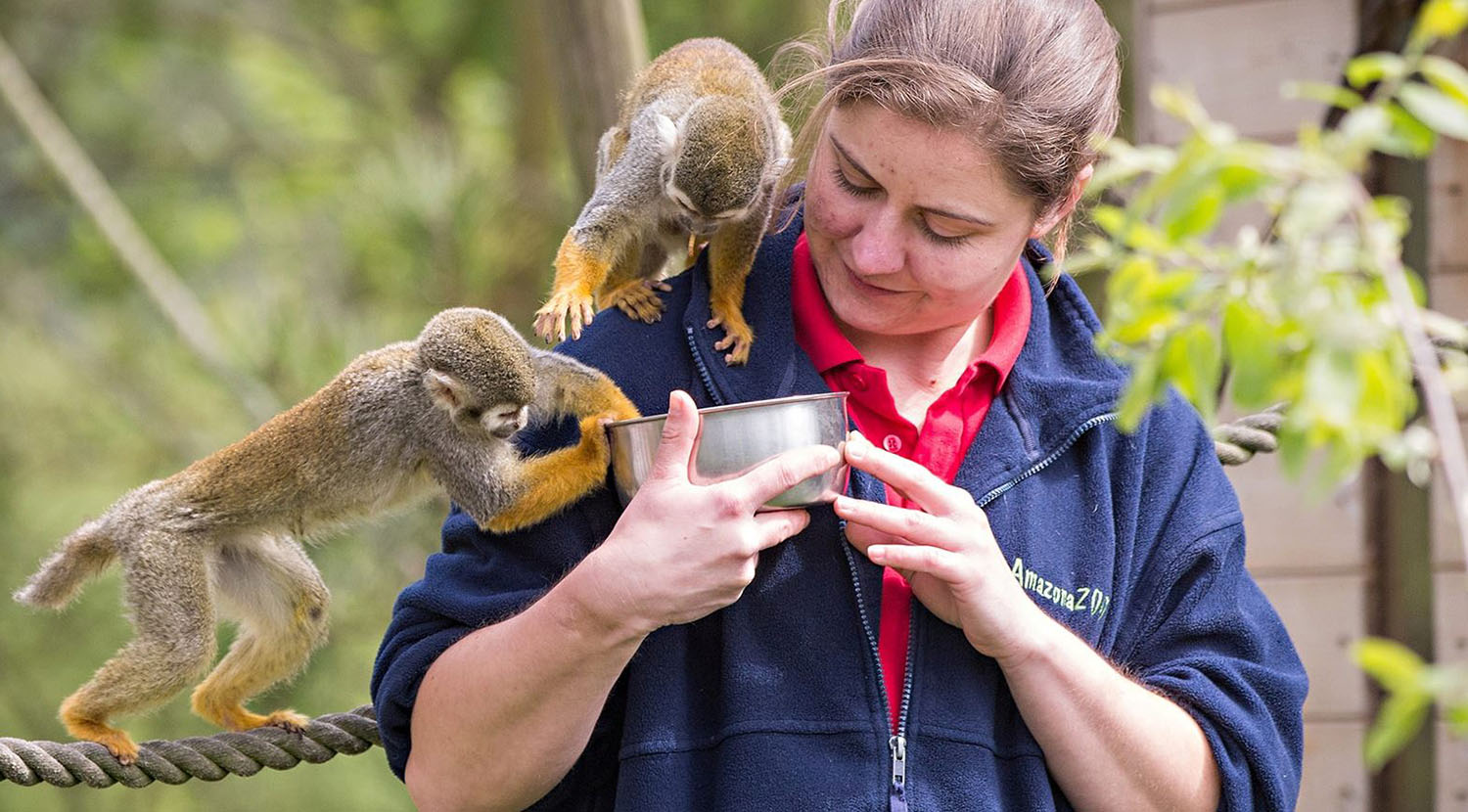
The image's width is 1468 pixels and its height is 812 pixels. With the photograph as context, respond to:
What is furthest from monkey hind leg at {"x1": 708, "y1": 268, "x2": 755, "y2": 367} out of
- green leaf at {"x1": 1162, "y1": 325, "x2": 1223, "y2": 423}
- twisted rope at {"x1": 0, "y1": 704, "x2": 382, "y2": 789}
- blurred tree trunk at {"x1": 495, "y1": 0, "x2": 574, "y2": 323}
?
blurred tree trunk at {"x1": 495, "y1": 0, "x2": 574, "y2": 323}

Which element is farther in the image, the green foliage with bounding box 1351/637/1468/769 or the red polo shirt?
the red polo shirt

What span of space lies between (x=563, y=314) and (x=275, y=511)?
2.37ft

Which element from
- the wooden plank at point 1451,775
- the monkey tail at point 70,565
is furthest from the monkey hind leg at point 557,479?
the wooden plank at point 1451,775

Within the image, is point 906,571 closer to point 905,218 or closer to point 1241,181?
point 905,218

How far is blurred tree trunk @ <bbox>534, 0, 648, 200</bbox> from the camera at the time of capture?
10.3 ft

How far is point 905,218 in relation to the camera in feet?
5.45

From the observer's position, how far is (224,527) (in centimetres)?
241

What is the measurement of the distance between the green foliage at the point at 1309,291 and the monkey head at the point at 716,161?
1407mm

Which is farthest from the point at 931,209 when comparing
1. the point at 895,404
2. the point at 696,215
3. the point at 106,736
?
the point at 106,736

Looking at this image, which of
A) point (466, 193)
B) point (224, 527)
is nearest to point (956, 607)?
point (224, 527)

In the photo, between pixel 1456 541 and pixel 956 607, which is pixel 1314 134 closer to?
pixel 956 607

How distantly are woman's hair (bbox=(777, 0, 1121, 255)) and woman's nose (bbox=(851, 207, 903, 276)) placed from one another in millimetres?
120

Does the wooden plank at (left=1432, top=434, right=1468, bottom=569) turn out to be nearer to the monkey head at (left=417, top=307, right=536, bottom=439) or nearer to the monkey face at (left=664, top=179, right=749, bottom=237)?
the monkey face at (left=664, top=179, right=749, bottom=237)

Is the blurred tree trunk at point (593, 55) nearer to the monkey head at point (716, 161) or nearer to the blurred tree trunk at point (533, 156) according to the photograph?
the monkey head at point (716, 161)
